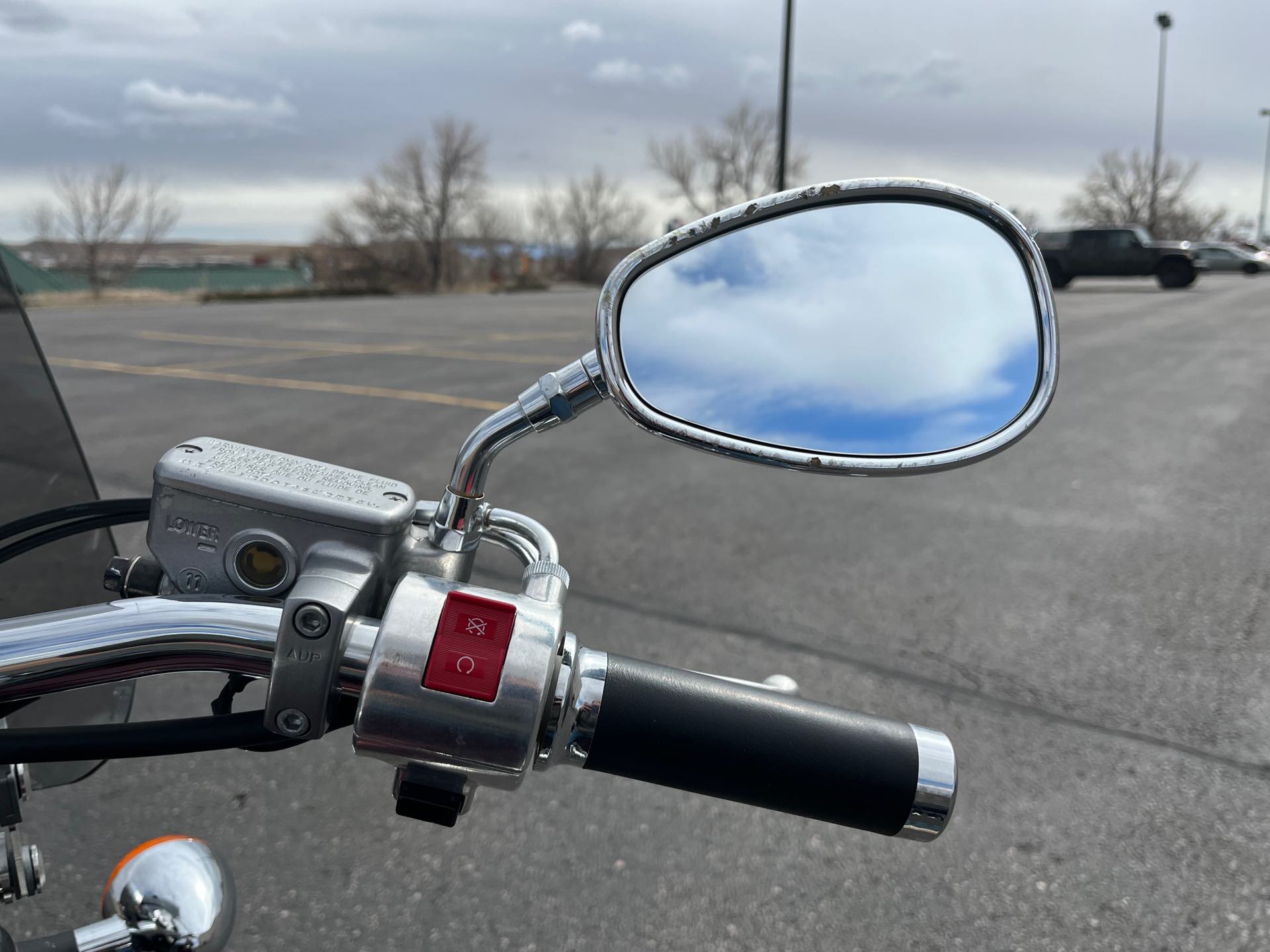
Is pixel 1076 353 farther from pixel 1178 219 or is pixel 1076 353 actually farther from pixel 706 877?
pixel 1178 219

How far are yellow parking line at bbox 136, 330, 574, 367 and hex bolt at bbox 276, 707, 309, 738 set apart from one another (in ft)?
35.9

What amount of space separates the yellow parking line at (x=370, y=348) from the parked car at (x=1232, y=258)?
4221cm

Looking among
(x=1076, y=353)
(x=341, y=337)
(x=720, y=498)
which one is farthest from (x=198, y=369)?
(x=1076, y=353)

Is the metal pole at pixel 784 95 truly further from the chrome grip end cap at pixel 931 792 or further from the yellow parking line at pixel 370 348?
the chrome grip end cap at pixel 931 792

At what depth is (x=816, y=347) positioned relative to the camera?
113 cm

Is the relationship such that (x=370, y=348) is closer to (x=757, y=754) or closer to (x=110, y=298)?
(x=757, y=754)

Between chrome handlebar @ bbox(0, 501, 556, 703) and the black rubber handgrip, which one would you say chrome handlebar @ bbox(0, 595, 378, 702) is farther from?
the black rubber handgrip

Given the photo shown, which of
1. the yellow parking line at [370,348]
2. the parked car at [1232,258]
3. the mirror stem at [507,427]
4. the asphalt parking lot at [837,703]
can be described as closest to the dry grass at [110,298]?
the yellow parking line at [370,348]

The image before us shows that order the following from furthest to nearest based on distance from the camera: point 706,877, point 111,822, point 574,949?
point 111,822 → point 706,877 → point 574,949

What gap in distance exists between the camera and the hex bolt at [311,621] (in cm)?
81

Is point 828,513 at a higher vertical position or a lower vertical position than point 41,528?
lower

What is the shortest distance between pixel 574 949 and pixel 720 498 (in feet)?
12.6

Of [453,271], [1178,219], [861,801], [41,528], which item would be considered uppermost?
[1178,219]

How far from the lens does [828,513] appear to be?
578cm
